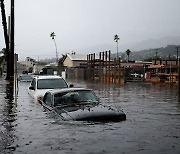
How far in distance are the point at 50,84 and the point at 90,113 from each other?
25.8 feet

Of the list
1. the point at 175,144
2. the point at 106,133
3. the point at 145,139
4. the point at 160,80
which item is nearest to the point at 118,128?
the point at 106,133

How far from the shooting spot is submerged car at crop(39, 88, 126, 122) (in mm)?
9289

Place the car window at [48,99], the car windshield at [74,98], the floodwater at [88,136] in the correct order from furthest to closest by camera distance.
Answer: the car window at [48,99]
the car windshield at [74,98]
the floodwater at [88,136]

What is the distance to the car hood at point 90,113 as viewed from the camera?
30.2ft

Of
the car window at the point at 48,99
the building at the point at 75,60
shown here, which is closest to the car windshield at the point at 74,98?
the car window at the point at 48,99

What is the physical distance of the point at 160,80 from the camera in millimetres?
38906

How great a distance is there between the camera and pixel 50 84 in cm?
1691

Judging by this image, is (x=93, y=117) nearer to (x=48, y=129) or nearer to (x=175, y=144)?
(x=48, y=129)

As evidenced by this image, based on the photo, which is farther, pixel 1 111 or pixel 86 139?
pixel 1 111

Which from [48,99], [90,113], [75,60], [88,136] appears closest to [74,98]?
[48,99]

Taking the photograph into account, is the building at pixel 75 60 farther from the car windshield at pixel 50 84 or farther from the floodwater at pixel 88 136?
the floodwater at pixel 88 136

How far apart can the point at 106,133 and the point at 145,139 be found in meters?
0.98

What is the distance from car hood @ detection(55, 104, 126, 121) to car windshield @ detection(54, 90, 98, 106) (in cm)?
67

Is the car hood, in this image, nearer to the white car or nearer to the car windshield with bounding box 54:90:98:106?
the car windshield with bounding box 54:90:98:106
